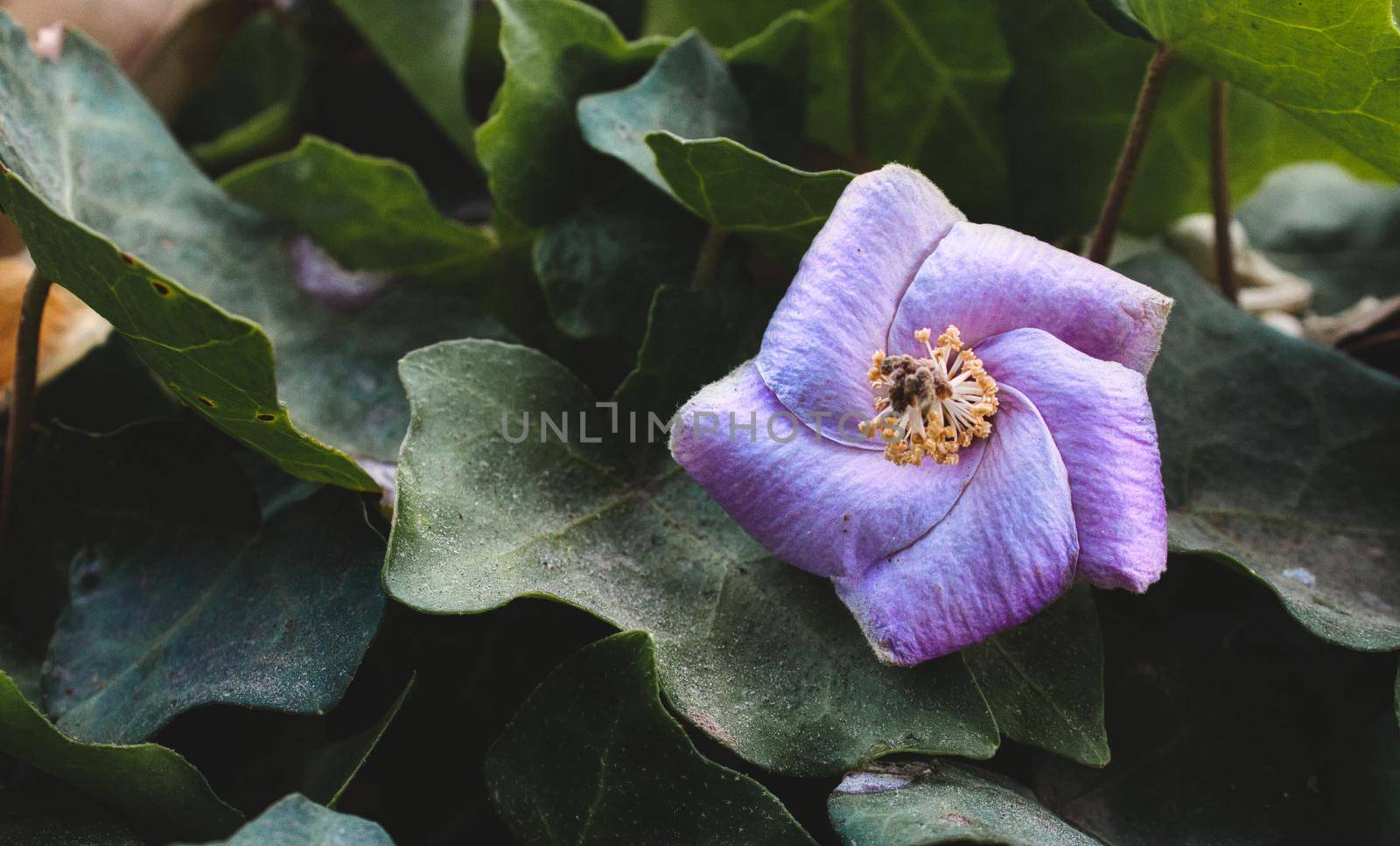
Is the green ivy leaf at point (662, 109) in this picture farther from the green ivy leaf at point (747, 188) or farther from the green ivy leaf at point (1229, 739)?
the green ivy leaf at point (1229, 739)

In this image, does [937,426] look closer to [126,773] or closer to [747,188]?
[747,188]

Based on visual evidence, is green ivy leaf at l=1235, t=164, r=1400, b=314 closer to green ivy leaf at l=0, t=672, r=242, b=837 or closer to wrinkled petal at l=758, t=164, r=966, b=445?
wrinkled petal at l=758, t=164, r=966, b=445

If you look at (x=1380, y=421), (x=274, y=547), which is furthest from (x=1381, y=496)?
(x=274, y=547)

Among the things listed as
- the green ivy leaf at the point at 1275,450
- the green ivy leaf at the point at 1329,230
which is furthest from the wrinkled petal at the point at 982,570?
the green ivy leaf at the point at 1329,230

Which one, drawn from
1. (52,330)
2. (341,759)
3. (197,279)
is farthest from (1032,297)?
(52,330)

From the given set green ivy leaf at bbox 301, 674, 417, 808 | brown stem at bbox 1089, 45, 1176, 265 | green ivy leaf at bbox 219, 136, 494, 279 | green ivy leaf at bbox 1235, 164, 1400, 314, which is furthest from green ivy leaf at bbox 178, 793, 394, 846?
green ivy leaf at bbox 1235, 164, 1400, 314

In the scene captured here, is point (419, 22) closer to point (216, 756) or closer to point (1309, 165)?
point (216, 756)
